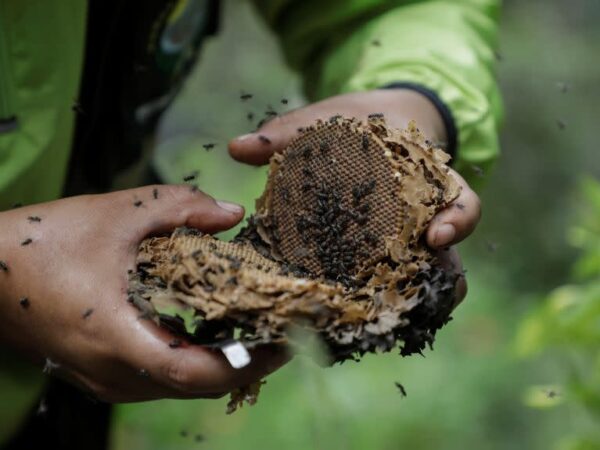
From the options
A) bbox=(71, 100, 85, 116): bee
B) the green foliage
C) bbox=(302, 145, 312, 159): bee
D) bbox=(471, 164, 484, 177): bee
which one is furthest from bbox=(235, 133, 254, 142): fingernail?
the green foliage

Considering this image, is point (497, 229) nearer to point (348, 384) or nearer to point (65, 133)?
point (348, 384)

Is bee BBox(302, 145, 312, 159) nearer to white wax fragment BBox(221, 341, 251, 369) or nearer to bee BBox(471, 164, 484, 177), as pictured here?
white wax fragment BBox(221, 341, 251, 369)

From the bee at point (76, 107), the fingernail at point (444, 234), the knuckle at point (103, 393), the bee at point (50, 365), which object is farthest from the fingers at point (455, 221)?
the bee at point (76, 107)

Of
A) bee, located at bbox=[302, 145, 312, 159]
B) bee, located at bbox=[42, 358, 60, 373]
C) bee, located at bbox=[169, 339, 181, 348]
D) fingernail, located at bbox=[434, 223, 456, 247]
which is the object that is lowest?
bee, located at bbox=[42, 358, 60, 373]

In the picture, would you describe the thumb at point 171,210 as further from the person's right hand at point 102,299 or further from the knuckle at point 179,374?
the knuckle at point 179,374

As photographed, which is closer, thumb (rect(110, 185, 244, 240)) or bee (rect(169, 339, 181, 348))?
bee (rect(169, 339, 181, 348))

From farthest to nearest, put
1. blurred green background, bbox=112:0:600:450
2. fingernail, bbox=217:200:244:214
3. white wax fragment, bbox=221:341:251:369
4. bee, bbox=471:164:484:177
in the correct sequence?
blurred green background, bbox=112:0:600:450, bee, bbox=471:164:484:177, fingernail, bbox=217:200:244:214, white wax fragment, bbox=221:341:251:369

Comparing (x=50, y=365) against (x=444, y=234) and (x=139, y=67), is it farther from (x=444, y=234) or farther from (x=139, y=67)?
(x=139, y=67)
